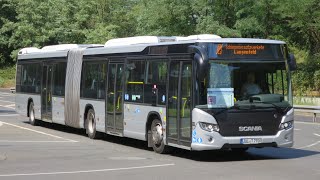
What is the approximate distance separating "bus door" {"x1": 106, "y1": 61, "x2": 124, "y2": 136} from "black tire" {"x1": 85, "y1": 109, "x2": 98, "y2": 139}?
52.4 inches

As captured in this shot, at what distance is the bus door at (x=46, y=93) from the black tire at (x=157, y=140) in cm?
879

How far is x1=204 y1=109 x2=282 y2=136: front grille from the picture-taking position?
14.8 metres

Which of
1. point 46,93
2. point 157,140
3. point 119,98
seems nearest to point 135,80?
point 119,98

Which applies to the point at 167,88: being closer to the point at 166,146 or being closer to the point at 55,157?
the point at 166,146

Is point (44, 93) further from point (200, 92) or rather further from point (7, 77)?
point (7, 77)

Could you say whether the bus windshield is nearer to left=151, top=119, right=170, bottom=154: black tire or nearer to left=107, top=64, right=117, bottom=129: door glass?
left=151, top=119, right=170, bottom=154: black tire

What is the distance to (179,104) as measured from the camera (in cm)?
1548

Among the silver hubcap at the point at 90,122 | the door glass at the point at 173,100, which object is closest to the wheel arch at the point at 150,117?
the door glass at the point at 173,100

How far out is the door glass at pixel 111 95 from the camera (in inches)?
763

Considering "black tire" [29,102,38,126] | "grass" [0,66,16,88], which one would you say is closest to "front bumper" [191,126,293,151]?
"black tire" [29,102,38,126]

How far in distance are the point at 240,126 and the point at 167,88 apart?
2.16 meters

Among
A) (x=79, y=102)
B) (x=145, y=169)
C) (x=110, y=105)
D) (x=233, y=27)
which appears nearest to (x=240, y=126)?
(x=145, y=169)

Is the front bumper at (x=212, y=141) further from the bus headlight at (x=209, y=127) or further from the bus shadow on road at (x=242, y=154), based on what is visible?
the bus shadow on road at (x=242, y=154)

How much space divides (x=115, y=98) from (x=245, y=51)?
5181 millimetres
